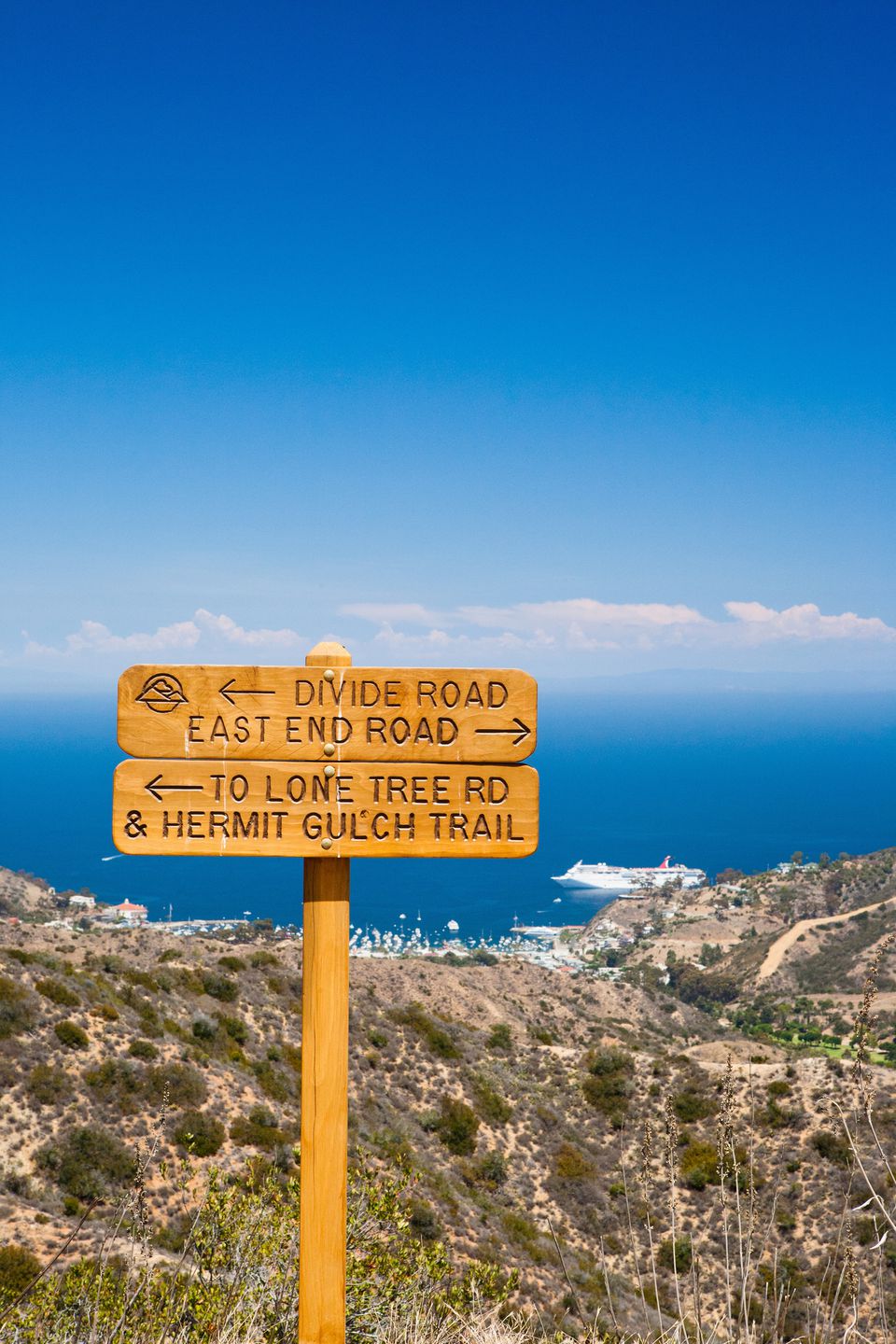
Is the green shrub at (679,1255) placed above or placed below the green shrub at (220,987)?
below

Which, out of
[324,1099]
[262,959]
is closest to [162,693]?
[324,1099]

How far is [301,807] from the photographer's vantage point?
311cm

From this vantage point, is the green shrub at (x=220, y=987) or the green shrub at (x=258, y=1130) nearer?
the green shrub at (x=258, y=1130)

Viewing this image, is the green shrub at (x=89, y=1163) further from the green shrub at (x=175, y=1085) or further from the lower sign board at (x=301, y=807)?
the lower sign board at (x=301, y=807)

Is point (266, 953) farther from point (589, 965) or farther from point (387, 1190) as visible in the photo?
point (589, 965)

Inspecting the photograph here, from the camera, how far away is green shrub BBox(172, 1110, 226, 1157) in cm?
1434

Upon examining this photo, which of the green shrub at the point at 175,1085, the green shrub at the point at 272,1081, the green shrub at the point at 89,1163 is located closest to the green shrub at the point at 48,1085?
the green shrub at the point at 89,1163

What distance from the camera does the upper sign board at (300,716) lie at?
3115 millimetres

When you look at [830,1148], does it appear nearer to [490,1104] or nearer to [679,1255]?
[679,1255]

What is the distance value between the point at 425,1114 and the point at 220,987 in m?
5.64

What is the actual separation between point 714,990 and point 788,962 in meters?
5.31

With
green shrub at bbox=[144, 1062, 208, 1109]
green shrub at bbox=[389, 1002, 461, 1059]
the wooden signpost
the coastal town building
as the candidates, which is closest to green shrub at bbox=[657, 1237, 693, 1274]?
green shrub at bbox=[389, 1002, 461, 1059]

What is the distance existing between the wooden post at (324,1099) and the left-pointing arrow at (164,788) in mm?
472

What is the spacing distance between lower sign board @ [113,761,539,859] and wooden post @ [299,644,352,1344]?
166 millimetres
